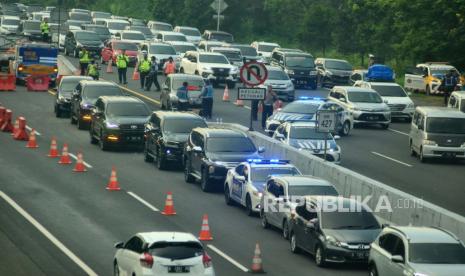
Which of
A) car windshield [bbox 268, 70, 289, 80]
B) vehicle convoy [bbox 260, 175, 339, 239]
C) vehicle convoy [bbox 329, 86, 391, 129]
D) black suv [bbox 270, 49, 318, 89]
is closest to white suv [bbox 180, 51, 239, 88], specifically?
black suv [bbox 270, 49, 318, 89]

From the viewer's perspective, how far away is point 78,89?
48531 millimetres

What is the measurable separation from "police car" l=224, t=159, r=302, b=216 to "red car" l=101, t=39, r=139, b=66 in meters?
40.0

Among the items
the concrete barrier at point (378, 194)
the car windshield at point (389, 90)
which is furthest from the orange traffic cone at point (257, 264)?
the car windshield at point (389, 90)

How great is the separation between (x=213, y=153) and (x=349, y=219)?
1021 centimetres

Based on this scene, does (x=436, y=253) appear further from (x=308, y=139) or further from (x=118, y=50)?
(x=118, y=50)

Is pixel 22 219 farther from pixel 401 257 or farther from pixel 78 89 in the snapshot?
pixel 78 89

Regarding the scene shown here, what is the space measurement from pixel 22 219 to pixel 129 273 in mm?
9102

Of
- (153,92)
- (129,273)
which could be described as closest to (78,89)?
(153,92)

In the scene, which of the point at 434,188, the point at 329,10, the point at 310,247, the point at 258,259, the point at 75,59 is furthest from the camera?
the point at 329,10

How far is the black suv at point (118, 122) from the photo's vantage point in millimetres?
42594

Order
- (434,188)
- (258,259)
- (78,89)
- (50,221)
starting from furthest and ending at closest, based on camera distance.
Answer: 1. (78,89)
2. (434,188)
3. (50,221)
4. (258,259)

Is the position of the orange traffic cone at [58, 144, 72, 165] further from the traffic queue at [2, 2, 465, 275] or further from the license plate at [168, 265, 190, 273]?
the license plate at [168, 265, 190, 273]

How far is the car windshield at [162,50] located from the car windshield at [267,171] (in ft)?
124

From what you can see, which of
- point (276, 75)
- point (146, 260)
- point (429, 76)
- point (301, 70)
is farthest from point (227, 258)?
point (429, 76)
